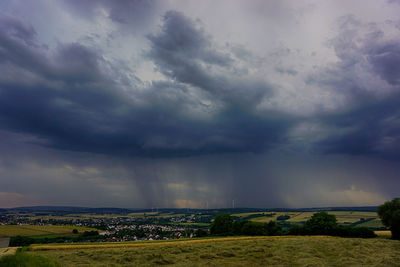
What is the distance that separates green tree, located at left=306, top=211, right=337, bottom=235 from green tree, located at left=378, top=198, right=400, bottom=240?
7.35 meters

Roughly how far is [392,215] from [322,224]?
10544 mm

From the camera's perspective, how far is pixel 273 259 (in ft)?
57.9

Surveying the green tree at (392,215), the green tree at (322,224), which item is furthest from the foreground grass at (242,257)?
the green tree at (322,224)

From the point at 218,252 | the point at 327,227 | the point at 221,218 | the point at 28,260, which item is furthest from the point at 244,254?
the point at 221,218

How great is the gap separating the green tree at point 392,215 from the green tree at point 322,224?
7346 mm

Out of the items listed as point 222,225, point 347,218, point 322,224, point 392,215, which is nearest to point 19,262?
point 392,215

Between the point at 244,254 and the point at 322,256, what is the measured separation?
217 inches

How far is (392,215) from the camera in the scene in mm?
37344

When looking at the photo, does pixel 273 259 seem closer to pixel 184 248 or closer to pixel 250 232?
pixel 184 248

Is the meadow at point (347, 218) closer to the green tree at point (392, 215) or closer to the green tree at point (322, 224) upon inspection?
the green tree at point (322, 224)

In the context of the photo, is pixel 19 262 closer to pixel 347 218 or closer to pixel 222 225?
pixel 222 225

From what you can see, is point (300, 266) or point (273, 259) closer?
point (300, 266)

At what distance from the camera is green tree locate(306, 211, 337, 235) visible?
42.2m

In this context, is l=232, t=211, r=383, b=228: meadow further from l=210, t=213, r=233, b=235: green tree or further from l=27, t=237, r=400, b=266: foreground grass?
l=27, t=237, r=400, b=266: foreground grass
